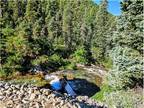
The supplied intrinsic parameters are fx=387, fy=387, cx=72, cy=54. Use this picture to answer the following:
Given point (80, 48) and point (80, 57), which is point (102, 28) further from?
point (80, 57)

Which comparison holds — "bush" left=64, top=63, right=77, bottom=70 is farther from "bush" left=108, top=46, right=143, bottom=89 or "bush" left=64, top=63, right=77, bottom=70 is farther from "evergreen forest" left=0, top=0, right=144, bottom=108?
"bush" left=108, top=46, right=143, bottom=89

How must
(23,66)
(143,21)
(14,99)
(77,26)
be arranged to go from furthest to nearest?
(77,26) → (23,66) → (143,21) → (14,99)

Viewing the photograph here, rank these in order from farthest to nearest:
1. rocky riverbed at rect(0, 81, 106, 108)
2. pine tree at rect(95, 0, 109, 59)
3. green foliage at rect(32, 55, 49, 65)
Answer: pine tree at rect(95, 0, 109, 59), green foliage at rect(32, 55, 49, 65), rocky riverbed at rect(0, 81, 106, 108)

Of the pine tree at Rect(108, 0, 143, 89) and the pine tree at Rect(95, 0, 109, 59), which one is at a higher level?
the pine tree at Rect(108, 0, 143, 89)

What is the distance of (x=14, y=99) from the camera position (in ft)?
55.5

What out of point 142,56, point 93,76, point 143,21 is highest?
point 143,21

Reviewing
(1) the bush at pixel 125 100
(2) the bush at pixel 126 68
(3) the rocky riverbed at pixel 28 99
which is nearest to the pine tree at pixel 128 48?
(2) the bush at pixel 126 68

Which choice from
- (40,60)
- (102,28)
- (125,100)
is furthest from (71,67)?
(125,100)

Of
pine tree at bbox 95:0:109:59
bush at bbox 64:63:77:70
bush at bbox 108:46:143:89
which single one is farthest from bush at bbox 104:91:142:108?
pine tree at bbox 95:0:109:59

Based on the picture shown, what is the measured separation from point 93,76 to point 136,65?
29562mm

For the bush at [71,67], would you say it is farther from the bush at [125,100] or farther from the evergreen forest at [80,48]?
the bush at [125,100]

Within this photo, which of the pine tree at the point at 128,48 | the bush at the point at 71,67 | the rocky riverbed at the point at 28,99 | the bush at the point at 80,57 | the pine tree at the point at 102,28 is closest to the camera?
the rocky riverbed at the point at 28,99

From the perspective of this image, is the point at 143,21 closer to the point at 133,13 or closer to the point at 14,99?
the point at 133,13

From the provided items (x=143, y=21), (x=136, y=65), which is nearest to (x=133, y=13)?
(x=143, y=21)
